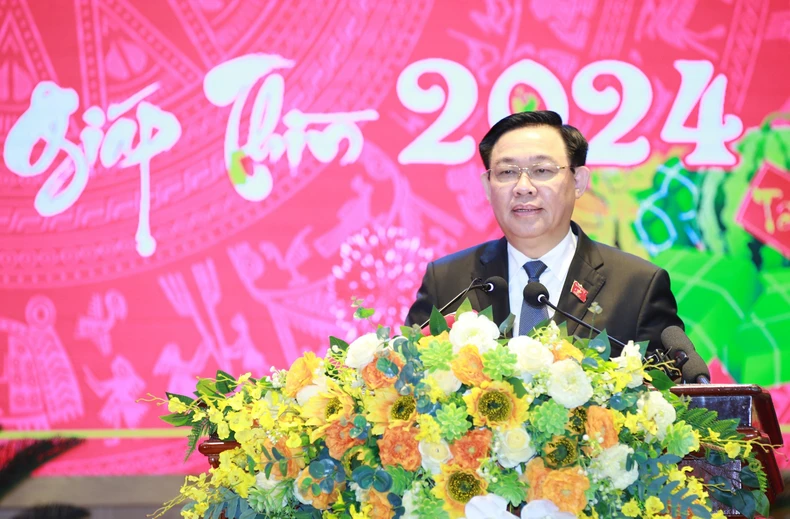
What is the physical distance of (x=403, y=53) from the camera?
3.26 meters

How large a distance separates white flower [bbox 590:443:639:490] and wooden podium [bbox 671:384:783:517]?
0.90 feet

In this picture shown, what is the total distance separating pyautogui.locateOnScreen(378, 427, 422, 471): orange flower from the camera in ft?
3.73

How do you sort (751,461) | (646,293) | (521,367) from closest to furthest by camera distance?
(521,367) < (751,461) < (646,293)

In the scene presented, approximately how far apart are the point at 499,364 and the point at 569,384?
94mm

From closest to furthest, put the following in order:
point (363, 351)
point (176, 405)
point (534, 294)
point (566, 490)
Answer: point (566, 490), point (363, 351), point (176, 405), point (534, 294)

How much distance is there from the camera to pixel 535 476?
1.13m

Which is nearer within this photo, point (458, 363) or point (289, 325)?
point (458, 363)

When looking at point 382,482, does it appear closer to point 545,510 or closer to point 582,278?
point 545,510

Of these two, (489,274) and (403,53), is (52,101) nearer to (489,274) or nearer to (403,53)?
(403,53)

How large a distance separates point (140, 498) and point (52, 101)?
1.55 m

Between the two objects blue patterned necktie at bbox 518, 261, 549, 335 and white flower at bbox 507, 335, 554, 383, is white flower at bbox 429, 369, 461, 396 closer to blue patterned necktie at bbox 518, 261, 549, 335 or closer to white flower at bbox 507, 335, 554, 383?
white flower at bbox 507, 335, 554, 383

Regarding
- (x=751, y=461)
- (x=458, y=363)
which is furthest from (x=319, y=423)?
(x=751, y=461)

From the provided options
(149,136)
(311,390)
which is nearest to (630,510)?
(311,390)

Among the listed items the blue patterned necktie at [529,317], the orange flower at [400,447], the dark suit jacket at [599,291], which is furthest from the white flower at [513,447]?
the dark suit jacket at [599,291]
